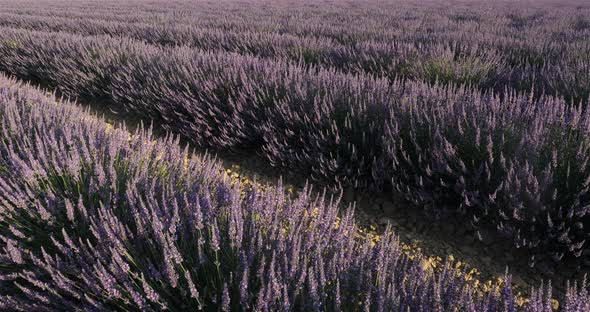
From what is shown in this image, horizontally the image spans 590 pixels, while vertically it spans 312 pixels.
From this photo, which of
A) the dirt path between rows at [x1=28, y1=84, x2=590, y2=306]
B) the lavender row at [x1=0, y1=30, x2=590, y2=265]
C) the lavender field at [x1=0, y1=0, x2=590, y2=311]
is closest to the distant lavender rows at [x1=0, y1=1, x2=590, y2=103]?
the lavender field at [x1=0, y1=0, x2=590, y2=311]

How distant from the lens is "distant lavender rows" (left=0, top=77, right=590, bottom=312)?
1.10m

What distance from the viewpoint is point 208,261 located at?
50.8 inches

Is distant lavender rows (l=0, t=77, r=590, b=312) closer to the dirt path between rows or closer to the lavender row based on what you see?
the dirt path between rows

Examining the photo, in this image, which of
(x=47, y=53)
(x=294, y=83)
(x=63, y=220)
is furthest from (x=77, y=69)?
(x=63, y=220)

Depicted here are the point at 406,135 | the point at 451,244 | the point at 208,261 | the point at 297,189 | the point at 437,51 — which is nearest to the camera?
the point at 208,261

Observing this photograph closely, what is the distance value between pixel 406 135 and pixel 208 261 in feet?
5.90

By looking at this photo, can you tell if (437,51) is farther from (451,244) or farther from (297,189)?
(451,244)

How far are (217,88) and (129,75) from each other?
5.01 ft

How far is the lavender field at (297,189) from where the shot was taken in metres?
1.20

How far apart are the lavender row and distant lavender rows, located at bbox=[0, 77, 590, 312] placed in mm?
825

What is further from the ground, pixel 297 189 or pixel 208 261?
pixel 208 261

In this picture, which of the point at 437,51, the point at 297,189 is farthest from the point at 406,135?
the point at 437,51

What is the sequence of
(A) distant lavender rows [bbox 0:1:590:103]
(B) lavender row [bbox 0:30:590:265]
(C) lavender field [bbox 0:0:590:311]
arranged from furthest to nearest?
(A) distant lavender rows [bbox 0:1:590:103] → (B) lavender row [bbox 0:30:590:265] → (C) lavender field [bbox 0:0:590:311]

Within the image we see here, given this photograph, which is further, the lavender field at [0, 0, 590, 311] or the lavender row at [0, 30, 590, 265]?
the lavender row at [0, 30, 590, 265]
